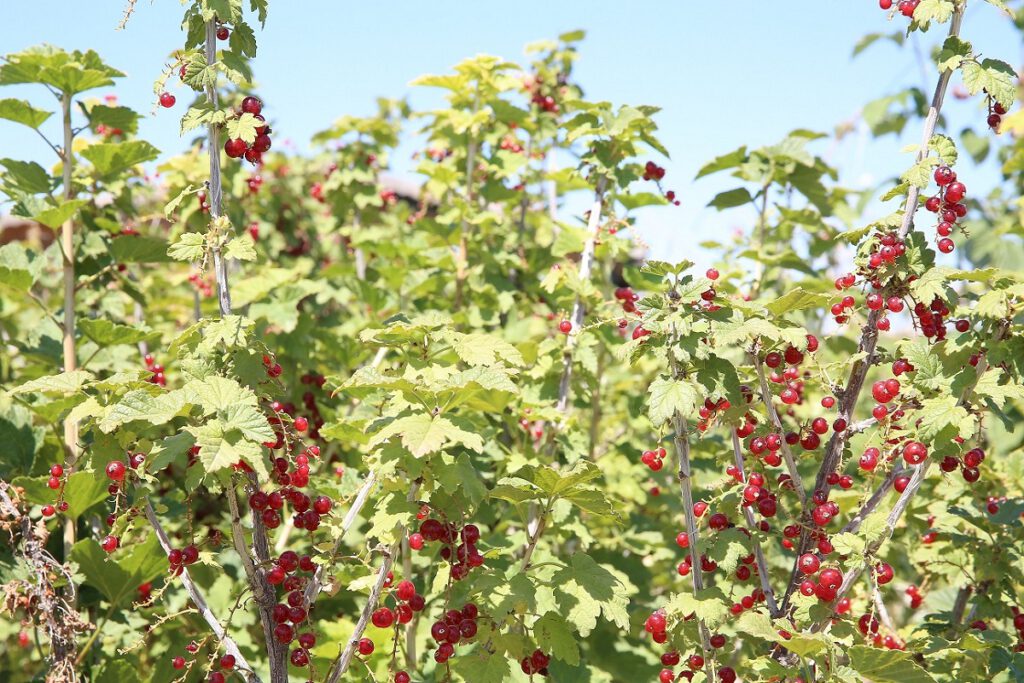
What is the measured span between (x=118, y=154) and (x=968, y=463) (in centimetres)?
412

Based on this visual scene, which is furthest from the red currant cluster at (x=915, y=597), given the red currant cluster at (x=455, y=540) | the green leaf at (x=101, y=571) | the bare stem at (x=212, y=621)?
the green leaf at (x=101, y=571)

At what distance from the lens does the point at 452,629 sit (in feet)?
9.46

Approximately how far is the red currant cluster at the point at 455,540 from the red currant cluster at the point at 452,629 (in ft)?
0.42

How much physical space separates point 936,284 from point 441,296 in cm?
352

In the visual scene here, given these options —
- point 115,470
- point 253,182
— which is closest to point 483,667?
point 115,470

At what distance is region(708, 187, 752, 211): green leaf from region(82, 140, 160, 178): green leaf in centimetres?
322

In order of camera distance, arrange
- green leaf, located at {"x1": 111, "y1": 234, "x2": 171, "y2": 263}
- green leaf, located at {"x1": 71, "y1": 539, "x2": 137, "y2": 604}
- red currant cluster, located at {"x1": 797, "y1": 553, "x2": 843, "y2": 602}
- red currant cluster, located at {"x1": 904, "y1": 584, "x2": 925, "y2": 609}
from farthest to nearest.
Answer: green leaf, located at {"x1": 111, "y1": 234, "x2": 171, "y2": 263}
red currant cluster, located at {"x1": 904, "y1": 584, "x2": 925, "y2": 609}
green leaf, located at {"x1": 71, "y1": 539, "x2": 137, "y2": 604}
red currant cluster, located at {"x1": 797, "y1": 553, "x2": 843, "y2": 602}

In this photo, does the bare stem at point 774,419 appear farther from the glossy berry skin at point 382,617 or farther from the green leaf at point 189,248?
the green leaf at point 189,248

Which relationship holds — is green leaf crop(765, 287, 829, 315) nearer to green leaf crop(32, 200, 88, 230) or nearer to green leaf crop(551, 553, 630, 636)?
green leaf crop(551, 553, 630, 636)

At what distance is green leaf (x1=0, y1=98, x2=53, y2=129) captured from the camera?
3881 millimetres

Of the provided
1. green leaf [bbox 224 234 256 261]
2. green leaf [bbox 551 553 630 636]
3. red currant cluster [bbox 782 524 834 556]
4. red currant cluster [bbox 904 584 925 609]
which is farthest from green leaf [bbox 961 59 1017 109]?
green leaf [bbox 224 234 256 261]

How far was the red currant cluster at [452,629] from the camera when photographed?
9.41ft

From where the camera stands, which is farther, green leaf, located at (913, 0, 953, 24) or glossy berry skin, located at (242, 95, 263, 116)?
glossy berry skin, located at (242, 95, 263, 116)

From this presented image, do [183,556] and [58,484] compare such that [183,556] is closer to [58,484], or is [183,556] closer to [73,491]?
[58,484]
